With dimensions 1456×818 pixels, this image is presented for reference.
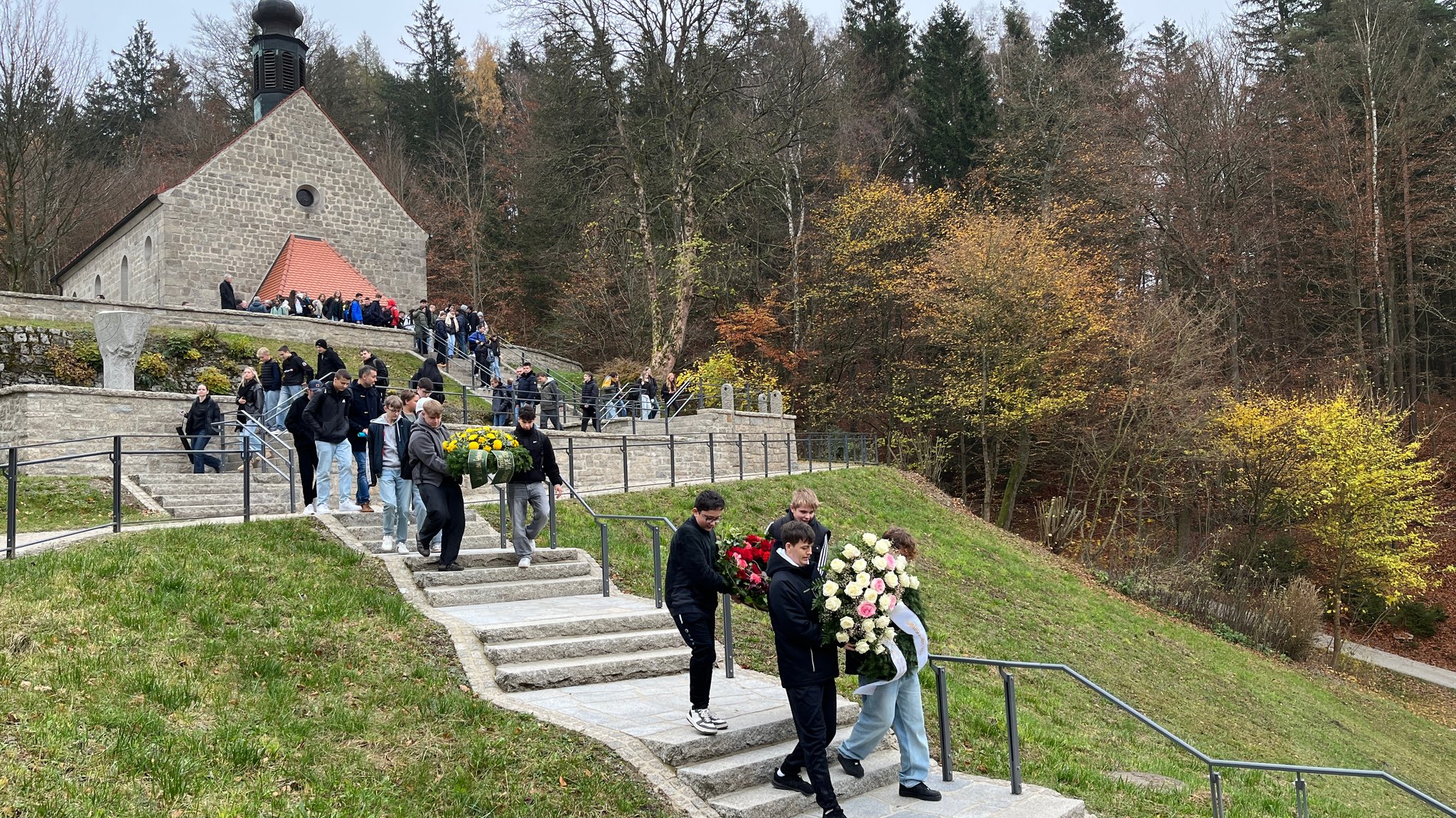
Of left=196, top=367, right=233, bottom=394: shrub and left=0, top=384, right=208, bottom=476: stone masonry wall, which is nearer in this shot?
left=0, top=384, right=208, bottom=476: stone masonry wall

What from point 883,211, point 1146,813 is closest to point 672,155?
point 883,211

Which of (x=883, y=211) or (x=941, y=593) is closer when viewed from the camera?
(x=941, y=593)

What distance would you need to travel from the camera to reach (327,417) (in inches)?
443

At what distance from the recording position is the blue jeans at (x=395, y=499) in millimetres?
10391

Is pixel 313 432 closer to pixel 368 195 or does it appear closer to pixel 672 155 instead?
pixel 672 155

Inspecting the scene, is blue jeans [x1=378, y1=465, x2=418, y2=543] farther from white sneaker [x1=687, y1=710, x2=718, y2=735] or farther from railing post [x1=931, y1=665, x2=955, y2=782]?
railing post [x1=931, y1=665, x2=955, y2=782]

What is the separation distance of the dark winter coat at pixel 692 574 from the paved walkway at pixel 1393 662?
77.2ft

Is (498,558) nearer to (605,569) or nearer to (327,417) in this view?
(605,569)

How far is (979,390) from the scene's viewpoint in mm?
29469

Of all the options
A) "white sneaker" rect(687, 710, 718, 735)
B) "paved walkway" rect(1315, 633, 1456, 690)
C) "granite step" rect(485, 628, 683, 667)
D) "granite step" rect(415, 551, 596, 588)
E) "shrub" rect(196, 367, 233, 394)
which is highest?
"shrub" rect(196, 367, 233, 394)

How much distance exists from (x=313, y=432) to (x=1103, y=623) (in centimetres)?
1329

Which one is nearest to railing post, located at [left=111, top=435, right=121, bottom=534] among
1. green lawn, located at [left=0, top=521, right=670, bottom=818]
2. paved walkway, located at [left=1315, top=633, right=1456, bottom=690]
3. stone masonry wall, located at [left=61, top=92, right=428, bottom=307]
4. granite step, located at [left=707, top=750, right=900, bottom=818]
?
green lawn, located at [left=0, top=521, right=670, bottom=818]

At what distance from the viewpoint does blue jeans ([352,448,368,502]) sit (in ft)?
38.8

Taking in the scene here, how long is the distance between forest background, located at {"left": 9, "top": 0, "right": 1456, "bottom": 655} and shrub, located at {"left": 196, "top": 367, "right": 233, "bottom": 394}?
Result: 40.6 feet
